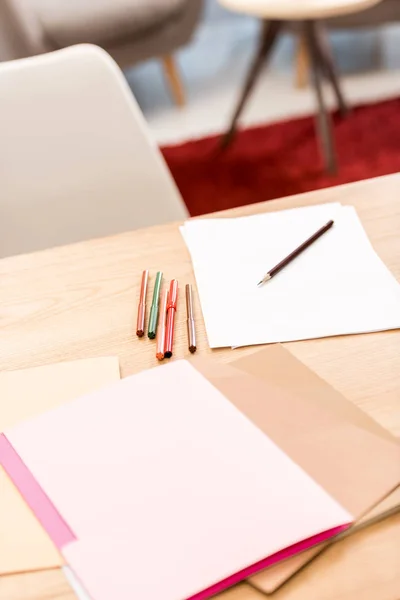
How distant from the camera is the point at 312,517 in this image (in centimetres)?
53

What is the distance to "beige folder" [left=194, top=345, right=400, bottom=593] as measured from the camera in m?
0.55

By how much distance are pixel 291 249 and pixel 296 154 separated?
1.76m

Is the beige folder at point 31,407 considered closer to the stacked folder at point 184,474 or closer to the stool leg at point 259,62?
the stacked folder at point 184,474

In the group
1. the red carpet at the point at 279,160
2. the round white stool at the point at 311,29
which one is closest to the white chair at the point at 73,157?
the red carpet at the point at 279,160

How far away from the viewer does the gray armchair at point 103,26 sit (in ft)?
7.60

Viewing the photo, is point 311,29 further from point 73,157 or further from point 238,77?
point 73,157

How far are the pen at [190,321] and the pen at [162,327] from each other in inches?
0.9

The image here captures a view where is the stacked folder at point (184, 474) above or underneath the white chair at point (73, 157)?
underneath


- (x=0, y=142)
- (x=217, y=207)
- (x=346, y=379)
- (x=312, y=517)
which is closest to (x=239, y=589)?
(x=312, y=517)

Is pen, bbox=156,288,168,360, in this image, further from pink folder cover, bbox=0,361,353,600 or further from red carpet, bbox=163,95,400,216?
red carpet, bbox=163,95,400,216

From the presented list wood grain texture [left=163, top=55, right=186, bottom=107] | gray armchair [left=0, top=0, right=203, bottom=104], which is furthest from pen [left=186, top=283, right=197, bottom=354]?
wood grain texture [left=163, top=55, right=186, bottom=107]

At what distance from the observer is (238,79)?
319cm

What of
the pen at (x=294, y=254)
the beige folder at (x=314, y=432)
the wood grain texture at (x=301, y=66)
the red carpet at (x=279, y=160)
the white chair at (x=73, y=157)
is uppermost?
the wood grain texture at (x=301, y=66)

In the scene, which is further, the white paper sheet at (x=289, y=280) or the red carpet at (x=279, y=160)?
the red carpet at (x=279, y=160)
